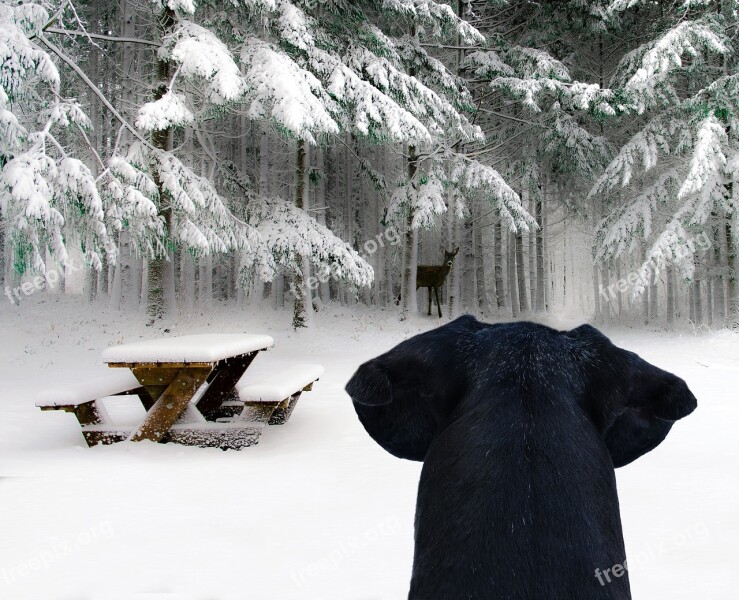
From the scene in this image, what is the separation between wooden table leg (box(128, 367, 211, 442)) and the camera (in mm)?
4973

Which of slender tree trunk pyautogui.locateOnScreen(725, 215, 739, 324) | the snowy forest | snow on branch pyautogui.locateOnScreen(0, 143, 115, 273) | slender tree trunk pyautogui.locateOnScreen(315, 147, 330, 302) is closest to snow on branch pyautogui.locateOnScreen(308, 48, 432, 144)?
the snowy forest

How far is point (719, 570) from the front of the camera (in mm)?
2777

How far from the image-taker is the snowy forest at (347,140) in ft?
27.0

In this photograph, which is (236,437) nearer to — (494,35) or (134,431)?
(134,431)

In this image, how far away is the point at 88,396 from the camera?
16.3ft

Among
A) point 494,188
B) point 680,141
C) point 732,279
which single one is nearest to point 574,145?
point 680,141

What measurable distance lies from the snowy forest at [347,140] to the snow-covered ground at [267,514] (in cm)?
359

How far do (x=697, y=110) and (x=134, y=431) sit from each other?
44.6 feet

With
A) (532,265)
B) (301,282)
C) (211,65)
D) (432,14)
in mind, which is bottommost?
(301,282)

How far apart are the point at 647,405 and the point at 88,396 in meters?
4.95

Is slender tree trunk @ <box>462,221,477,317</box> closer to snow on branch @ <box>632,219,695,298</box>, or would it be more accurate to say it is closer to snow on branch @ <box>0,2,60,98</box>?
snow on branch @ <box>632,219,695,298</box>

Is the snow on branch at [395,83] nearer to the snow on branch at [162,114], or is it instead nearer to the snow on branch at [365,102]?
the snow on branch at [365,102]

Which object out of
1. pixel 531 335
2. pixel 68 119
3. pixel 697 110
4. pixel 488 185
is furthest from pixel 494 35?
pixel 531 335

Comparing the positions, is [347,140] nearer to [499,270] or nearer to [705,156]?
[499,270]
